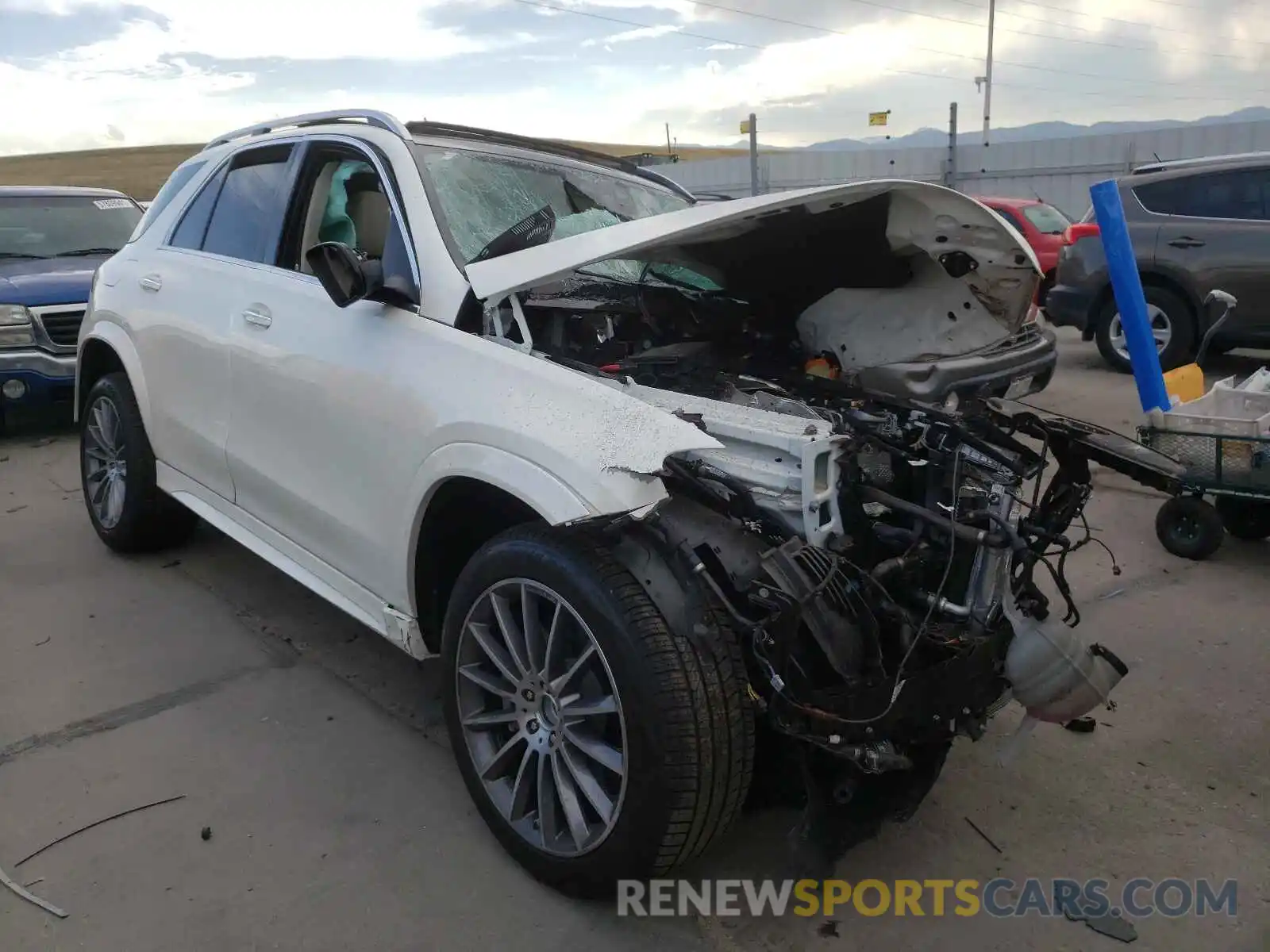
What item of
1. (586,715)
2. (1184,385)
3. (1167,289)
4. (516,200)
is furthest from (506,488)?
(1167,289)

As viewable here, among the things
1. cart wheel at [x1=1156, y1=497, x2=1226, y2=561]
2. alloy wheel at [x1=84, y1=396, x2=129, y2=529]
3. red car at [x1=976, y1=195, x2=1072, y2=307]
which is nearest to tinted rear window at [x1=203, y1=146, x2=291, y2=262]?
alloy wheel at [x1=84, y1=396, x2=129, y2=529]

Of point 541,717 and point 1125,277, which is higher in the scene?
point 1125,277

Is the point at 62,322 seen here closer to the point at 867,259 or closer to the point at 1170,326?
the point at 867,259

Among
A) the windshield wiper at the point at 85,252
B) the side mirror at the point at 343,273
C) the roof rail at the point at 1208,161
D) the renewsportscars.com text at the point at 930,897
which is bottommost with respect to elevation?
the renewsportscars.com text at the point at 930,897

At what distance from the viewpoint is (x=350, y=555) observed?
9.93ft

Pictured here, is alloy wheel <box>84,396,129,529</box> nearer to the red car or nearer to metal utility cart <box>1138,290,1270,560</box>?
metal utility cart <box>1138,290,1270,560</box>

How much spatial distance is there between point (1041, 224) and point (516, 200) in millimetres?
12052

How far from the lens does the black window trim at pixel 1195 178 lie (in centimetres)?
790

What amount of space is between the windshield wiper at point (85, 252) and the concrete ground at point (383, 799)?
15.9ft

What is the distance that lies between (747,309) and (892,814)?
1962 mm

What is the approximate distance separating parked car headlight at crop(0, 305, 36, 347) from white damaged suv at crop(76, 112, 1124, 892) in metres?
4.00

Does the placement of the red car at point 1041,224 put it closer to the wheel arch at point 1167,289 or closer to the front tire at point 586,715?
the wheel arch at point 1167,289

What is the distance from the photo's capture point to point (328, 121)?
3.62 meters

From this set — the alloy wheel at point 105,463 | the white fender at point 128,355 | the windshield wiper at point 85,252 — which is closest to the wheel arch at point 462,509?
the white fender at point 128,355
